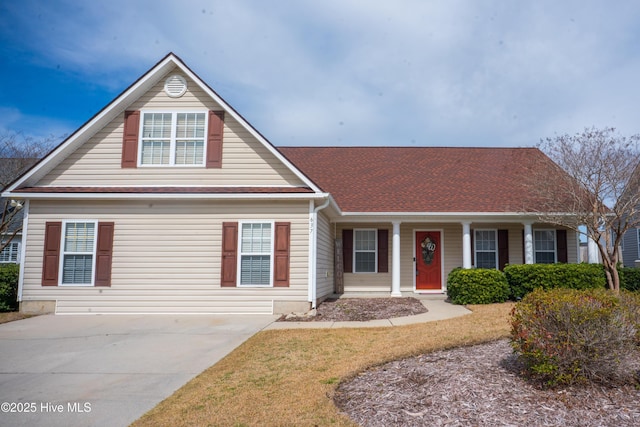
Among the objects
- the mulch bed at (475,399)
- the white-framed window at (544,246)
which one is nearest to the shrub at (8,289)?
Result: the mulch bed at (475,399)

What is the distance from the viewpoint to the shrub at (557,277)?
12398 millimetres

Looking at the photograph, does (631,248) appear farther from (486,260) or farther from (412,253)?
(412,253)

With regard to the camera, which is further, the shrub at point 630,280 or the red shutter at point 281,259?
the shrub at point 630,280

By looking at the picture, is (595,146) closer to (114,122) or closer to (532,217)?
(532,217)

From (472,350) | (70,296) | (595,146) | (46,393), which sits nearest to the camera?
(46,393)

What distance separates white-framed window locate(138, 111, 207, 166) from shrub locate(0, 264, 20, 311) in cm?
460

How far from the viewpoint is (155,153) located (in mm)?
12719

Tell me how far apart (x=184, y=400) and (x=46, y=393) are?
186 cm

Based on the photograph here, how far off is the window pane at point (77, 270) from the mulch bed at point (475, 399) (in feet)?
30.2

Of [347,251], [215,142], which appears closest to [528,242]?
[347,251]

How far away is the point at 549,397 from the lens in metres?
4.65

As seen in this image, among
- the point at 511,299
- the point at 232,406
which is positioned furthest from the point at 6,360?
the point at 511,299

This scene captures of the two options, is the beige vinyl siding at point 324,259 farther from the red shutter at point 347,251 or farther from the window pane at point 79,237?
the window pane at point 79,237

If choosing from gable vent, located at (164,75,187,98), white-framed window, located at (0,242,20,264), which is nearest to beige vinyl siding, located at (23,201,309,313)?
gable vent, located at (164,75,187,98)
